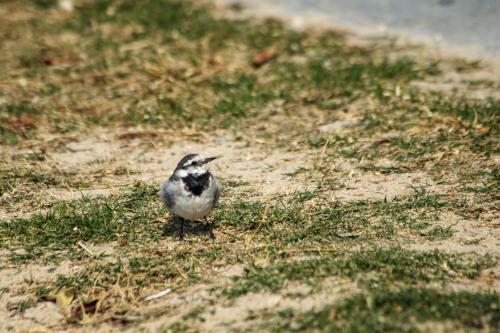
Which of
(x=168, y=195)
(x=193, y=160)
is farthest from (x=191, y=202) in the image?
(x=193, y=160)

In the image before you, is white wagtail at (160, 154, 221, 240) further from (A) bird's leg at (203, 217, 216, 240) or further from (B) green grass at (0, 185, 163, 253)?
(B) green grass at (0, 185, 163, 253)

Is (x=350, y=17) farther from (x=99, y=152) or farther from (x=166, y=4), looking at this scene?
(x=99, y=152)

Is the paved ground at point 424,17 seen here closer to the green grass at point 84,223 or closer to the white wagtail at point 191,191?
the white wagtail at point 191,191

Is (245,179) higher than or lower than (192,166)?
lower

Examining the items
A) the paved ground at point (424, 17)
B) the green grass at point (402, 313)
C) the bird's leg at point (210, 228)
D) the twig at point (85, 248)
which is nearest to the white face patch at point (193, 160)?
the bird's leg at point (210, 228)

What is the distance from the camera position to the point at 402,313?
14.2 feet

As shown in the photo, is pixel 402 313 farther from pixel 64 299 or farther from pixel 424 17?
pixel 424 17

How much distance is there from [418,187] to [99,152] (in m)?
3.26

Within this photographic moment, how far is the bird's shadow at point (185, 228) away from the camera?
5.96 meters

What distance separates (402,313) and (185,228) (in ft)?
7.55

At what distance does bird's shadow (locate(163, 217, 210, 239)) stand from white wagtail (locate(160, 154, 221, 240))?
0.46 ft

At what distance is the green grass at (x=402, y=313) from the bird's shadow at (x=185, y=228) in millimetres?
1664

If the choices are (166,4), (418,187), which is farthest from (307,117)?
(166,4)

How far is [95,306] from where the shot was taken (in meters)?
5.05
